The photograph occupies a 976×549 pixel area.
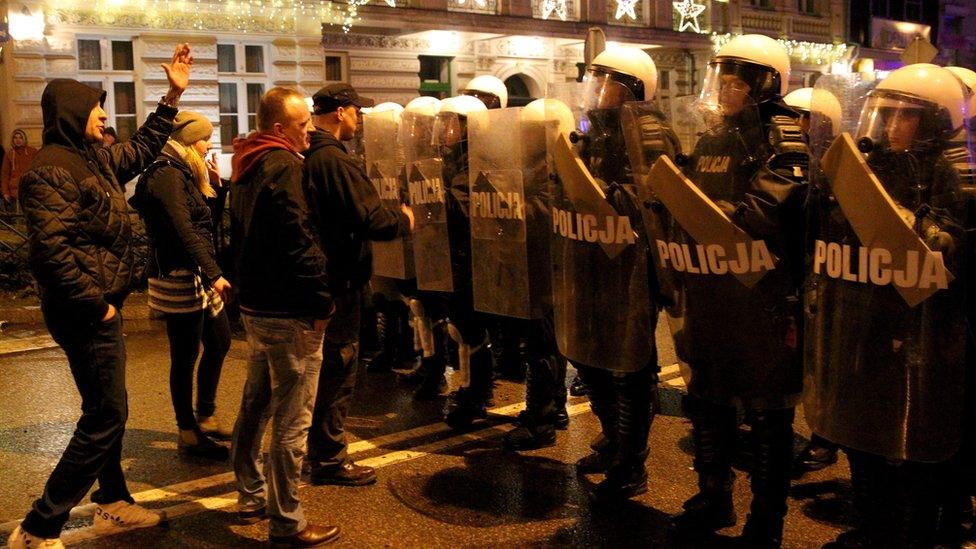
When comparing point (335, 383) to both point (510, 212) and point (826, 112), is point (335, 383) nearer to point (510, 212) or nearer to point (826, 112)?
point (510, 212)

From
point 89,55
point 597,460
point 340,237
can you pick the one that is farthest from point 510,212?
point 89,55

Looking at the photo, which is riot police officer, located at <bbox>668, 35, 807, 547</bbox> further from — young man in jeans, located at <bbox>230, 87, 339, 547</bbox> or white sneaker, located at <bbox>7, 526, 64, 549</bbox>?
white sneaker, located at <bbox>7, 526, 64, 549</bbox>

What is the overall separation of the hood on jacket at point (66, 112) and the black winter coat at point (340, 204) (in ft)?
3.14

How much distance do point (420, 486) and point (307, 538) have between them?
885 millimetres

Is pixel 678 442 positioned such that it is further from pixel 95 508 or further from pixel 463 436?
pixel 95 508

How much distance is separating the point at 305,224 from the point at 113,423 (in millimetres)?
1161

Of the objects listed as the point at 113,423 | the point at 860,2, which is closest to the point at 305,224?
the point at 113,423

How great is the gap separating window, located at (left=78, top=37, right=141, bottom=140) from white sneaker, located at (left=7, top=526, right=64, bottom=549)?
14.8 m

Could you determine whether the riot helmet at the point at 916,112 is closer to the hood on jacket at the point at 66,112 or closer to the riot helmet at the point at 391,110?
the hood on jacket at the point at 66,112

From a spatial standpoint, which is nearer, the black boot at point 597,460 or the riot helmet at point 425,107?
the black boot at point 597,460

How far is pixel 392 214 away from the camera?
177 inches

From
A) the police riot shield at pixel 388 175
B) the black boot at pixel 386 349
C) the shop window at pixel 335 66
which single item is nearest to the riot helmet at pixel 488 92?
the police riot shield at pixel 388 175

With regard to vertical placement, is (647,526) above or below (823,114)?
below

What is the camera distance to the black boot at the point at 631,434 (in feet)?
14.3
